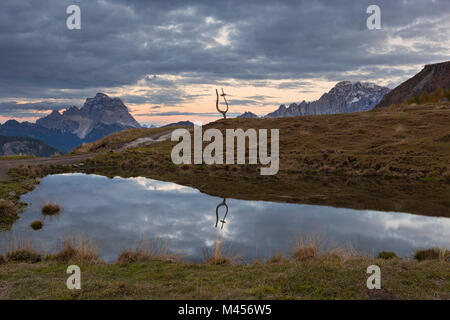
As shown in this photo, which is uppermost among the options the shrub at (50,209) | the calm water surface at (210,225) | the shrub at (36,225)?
the shrub at (50,209)

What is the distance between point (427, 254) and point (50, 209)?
78.8 feet

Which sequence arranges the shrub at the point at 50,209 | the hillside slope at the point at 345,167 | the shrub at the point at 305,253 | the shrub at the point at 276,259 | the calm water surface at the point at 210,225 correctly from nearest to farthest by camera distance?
the shrub at the point at 276,259, the shrub at the point at 305,253, the calm water surface at the point at 210,225, the shrub at the point at 50,209, the hillside slope at the point at 345,167

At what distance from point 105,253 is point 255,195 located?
57.6 ft

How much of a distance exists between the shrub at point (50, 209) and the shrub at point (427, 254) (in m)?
23.2

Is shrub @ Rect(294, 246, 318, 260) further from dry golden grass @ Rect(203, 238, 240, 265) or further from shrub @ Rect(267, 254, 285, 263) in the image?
dry golden grass @ Rect(203, 238, 240, 265)

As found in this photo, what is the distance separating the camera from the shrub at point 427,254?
1473 centimetres

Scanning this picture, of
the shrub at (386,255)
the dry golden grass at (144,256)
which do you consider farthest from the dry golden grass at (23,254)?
the shrub at (386,255)

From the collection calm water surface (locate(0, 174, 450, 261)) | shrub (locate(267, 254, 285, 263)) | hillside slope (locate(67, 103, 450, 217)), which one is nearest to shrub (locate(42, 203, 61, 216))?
calm water surface (locate(0, 174, 450, 261))

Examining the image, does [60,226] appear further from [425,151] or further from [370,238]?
[425,151]

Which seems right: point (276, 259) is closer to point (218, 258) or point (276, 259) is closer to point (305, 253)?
point (305, 253)

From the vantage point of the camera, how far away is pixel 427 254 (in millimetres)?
15000

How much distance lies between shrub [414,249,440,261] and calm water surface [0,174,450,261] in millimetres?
1085

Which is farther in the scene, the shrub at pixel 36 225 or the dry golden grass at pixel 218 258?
the shrub at pixel 36 225

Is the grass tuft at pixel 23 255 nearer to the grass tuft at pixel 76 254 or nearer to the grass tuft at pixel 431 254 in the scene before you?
the grass tuft at pixel 76 254
